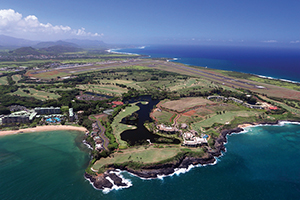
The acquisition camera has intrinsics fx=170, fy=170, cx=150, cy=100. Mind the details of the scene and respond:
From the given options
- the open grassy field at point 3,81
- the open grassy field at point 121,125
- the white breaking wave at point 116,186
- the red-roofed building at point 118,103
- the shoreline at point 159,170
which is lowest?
the white breaking wave at point 116,186

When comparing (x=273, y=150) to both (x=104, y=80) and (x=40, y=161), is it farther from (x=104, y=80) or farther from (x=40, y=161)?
(x=104, y=80)

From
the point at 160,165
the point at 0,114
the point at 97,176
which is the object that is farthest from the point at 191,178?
the point at 0,114

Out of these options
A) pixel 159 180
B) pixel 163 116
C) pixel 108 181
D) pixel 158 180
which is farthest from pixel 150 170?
pixel 163 116

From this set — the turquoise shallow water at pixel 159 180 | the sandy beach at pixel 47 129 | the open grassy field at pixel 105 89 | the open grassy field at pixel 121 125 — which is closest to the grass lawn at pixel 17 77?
the open grassy field at pixel 105 89

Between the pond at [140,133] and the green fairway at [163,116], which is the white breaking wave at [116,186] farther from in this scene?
the green fairway at [163,116]

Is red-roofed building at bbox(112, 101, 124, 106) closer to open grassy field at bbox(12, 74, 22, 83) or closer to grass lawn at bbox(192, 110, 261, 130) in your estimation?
grass lawn at bbox(192, 110, 261, 130)

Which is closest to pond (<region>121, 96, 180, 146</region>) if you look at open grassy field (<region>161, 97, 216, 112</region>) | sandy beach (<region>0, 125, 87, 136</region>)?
open grassy field (<region>161, 97, 216, 112</region>)
